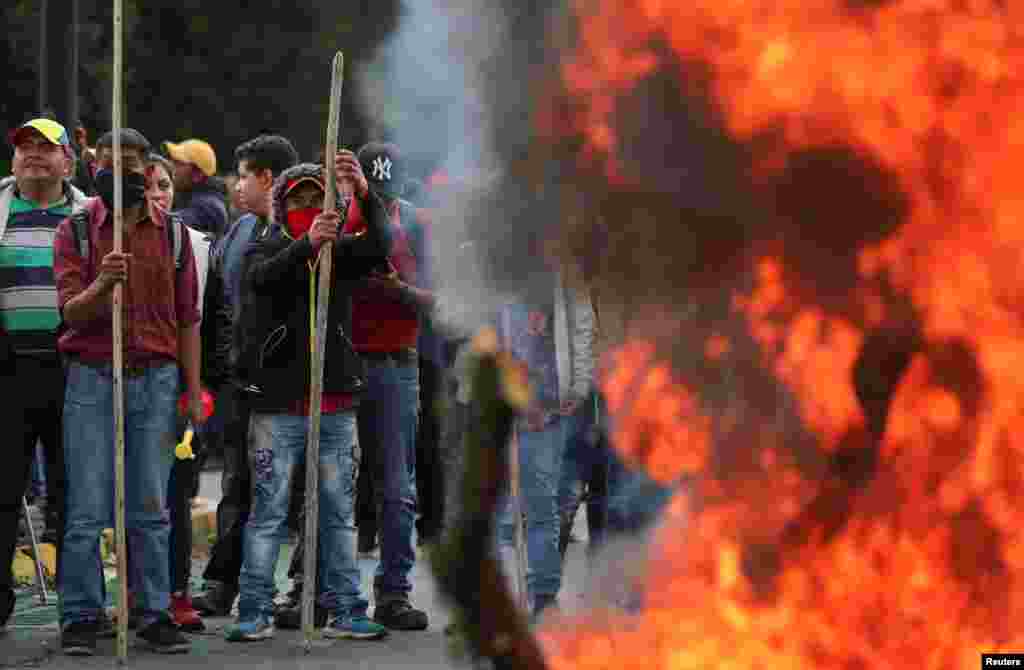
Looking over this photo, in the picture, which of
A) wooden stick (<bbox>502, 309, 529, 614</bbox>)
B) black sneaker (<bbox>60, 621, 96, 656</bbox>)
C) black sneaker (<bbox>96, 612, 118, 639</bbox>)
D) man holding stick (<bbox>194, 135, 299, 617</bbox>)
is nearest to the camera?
wooden stick (<bbox>502, 309, 529, 614</bbox>)

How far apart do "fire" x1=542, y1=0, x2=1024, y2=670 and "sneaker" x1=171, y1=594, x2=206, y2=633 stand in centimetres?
302

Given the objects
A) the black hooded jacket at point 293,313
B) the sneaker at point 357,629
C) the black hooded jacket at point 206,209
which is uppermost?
the black hooded jacket at point 206,209

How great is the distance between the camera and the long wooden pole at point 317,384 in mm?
8477

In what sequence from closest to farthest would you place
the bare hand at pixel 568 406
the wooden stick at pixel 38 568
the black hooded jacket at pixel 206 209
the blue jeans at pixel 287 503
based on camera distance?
the bare hand at pixel 568 406
the blue jeans at pixel 287 503
the wooden stick at pixel 38 568
the black hooded jacket at pixel 206 209

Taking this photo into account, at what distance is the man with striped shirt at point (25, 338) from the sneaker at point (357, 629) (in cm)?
125

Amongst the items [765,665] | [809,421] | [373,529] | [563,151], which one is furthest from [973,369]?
[373,529]

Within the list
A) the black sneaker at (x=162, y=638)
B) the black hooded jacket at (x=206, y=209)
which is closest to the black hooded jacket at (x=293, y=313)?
the black sneaker at (x=162, y=638)

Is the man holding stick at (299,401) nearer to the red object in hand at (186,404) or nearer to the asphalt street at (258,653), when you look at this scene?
the asphalt street at (258,653)

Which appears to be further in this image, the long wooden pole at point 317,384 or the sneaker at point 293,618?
the sneaker at point 293,618

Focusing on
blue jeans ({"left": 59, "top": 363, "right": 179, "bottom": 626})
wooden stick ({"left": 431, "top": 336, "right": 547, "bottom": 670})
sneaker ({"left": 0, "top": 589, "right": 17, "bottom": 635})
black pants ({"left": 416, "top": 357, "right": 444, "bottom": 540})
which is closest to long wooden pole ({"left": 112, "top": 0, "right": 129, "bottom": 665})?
blue jeans ({"left": 59, "top": 363, "right": 179, "bottom": 626})

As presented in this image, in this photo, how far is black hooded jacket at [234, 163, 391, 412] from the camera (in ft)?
29.0

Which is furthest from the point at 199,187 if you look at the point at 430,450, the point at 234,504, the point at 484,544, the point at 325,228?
the point at 484,544

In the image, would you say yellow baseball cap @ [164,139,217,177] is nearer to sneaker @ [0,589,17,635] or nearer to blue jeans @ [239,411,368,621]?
blue jeans @ [239,411,368,621]

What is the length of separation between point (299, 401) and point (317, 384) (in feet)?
1.11
